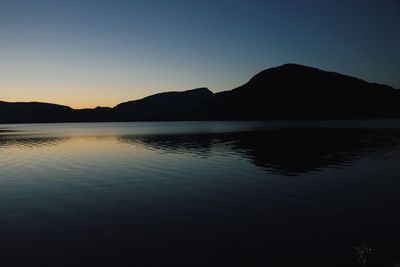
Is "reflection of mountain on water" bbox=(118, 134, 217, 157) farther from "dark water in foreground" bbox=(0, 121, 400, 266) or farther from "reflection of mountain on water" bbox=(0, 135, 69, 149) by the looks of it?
"dark water in foreground" bbox=(0, 121, 400, 266)

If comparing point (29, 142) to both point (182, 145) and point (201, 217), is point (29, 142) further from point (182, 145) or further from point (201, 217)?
point (201, 217)

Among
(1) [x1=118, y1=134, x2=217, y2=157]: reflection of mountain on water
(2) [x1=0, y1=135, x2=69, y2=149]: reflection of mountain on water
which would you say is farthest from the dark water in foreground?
(2) [x1=0, y1=135, x2=69, y2=149]: reflection of mountain on water

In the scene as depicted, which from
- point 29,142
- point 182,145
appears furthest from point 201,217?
point 29,142

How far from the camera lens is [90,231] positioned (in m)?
18.8

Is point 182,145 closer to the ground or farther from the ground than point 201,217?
closer to the ground

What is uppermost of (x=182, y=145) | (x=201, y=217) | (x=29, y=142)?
(x=201, y=217)

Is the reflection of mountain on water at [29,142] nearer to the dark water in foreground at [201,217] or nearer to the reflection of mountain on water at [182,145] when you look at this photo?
the reflection of mountain on water at [182,145]

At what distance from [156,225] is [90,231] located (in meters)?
A: 3.63

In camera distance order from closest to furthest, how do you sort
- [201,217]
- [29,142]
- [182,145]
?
[201,217] → [182,145] → [29,142]

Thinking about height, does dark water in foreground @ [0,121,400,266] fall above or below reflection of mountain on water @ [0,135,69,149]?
above

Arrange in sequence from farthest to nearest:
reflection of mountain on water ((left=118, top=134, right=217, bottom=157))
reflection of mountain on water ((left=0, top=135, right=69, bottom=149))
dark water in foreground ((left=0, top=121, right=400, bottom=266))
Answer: reflection of mountain on water ((left=0, top=135, right=69, bottom=149)) < reflection of mountain on water ((left=118, top=134, right=217, bottom=157)) < dark water in foreground ((left=0, top=121, right=400, bottom=266))

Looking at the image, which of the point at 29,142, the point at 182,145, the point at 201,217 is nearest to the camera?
the point at 201,217

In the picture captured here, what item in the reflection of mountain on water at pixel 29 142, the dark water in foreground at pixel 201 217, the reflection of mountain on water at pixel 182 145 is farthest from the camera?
the reflection of mountain on water at pixel 29 142

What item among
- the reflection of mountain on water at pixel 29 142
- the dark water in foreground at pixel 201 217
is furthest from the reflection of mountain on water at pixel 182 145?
the dark water in foreground at pixel 201 217
